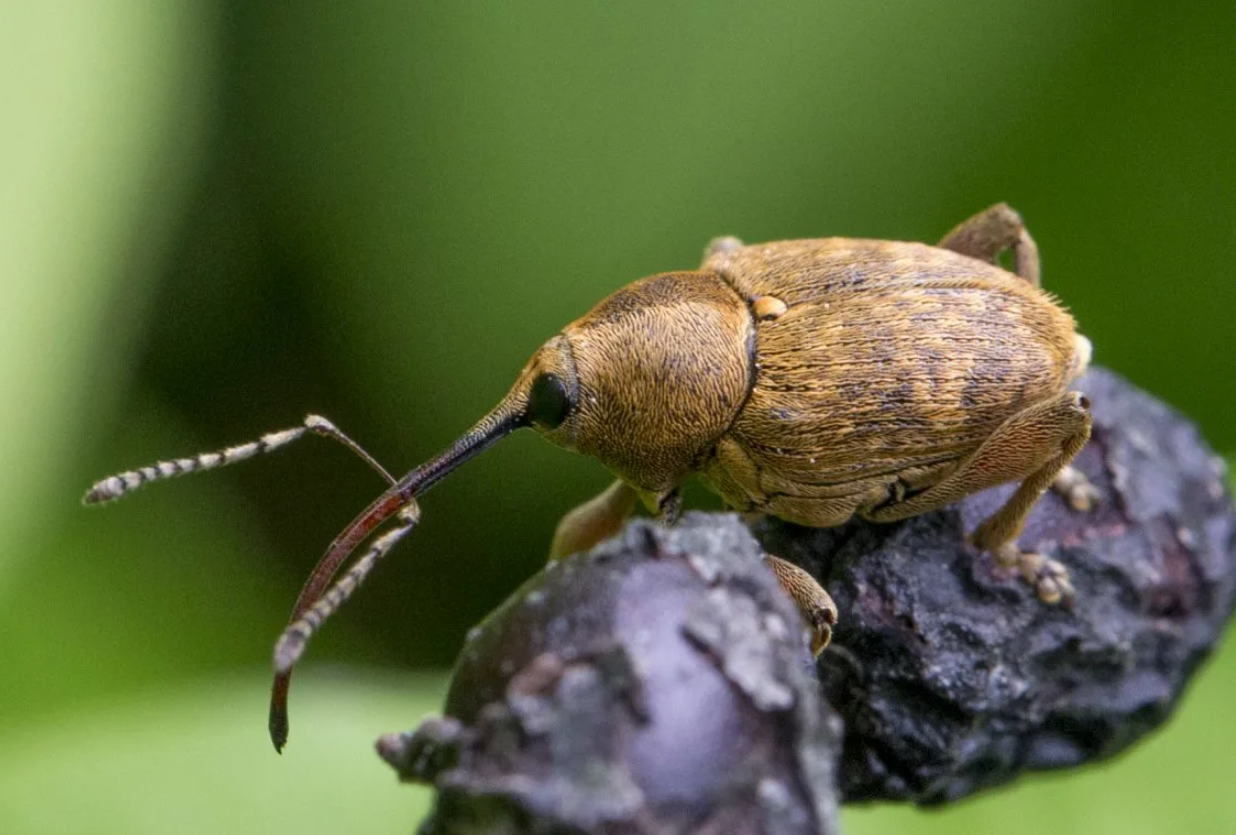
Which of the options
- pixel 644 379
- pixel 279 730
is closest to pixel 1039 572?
pixel 644 379

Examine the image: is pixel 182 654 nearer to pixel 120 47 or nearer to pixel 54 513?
pixel 54 513

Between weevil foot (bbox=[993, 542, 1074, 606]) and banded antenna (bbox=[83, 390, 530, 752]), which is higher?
banded antenna (bbox=[83, 390, 530, 752])

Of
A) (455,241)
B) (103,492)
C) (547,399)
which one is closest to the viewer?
(103,492)

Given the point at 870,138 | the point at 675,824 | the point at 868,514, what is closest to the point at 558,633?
the point at 675,824

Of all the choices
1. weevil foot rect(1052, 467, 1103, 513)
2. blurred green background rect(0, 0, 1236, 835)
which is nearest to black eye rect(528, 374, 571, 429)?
blurred green background rect(0, 0, 1236, 835)

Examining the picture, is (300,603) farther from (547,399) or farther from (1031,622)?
(1031,622)

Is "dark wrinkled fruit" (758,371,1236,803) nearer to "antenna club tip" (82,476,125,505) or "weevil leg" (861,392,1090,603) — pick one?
"weevil leg" (861,392,1090,603)
